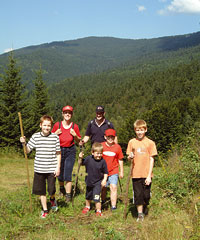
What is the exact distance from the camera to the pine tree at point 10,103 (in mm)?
20638

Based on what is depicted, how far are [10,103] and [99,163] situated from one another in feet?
60.7

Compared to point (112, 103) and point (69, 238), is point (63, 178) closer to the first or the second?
point (69, 238)

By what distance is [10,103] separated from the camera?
21.6 metres

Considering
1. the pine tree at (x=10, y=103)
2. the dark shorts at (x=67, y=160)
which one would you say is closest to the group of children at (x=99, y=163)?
the dark shorts at (x=67, y=160)

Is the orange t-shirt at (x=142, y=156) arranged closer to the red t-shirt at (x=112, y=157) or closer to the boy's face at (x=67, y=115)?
the red t-shirt at (x=112, y=157)

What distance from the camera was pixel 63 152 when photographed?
5.47 m

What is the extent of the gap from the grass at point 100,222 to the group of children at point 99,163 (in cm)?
24

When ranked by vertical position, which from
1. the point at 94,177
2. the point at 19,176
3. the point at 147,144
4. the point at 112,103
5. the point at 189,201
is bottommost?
the point at 112,103

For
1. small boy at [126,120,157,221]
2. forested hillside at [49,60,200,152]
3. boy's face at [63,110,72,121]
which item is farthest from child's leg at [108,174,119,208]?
forested hillside at [49,60,200,152]

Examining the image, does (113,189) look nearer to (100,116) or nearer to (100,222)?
(100,222)

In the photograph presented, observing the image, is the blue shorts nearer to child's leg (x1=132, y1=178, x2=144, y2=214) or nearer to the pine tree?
child's leg (x1=132, y1=178, x2=144, y2=214)

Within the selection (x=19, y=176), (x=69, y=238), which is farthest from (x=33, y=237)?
(x=19, y=176)

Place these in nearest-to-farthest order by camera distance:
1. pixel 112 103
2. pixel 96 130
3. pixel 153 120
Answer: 1. pixel 96 130
2. pixel 153 120
3. pixel 112 103

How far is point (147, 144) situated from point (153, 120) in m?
33.0
